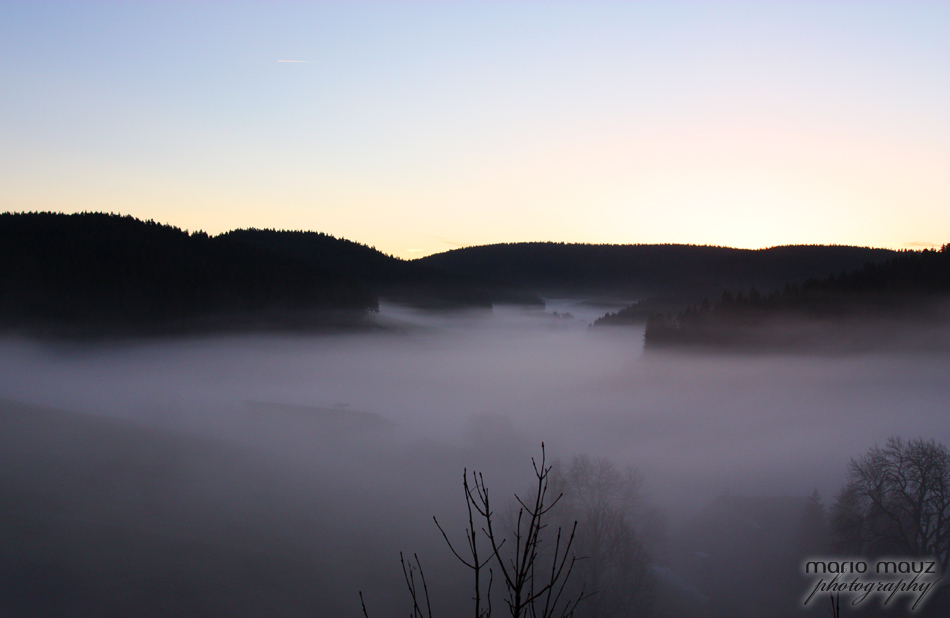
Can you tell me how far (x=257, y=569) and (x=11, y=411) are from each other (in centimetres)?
3211

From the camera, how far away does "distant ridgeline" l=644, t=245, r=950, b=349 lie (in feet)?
280

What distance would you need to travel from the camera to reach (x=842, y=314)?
9212 cm

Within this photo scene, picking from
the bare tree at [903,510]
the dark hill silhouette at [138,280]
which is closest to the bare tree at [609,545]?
the bare tree at [903,510]

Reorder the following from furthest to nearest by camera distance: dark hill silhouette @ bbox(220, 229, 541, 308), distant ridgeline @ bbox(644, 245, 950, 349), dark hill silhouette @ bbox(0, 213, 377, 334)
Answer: dark hill silhouette @ bbox(220, 229, 541, 308) < dark hill silhouette @ bbox(0, 213, 377, 334) < distant ridgeline @ bbox(644, 245, 950, 349)

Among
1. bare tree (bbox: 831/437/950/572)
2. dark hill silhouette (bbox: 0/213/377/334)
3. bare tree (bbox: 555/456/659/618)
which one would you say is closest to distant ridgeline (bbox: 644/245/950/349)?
bare tree (bbox: 555/456/659/618)

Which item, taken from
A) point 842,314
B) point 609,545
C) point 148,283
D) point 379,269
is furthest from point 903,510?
point 379,269

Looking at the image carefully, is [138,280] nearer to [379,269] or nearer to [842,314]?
[379,269]

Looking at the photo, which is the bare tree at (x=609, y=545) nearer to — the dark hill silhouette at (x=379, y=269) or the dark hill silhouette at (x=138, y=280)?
the dark hill silhouette at (x=138, y=280)

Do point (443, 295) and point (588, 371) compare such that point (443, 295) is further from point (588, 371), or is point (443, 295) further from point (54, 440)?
point (54, 440)

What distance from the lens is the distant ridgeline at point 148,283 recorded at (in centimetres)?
9781

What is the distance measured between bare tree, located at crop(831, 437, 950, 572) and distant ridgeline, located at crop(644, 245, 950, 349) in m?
60.8

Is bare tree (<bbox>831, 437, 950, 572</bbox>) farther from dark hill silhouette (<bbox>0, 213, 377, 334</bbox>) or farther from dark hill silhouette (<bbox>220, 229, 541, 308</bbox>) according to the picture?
dark hill silhouette (<bbox>220, 229, 541, 308</bbox>)

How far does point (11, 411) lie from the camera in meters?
46.2

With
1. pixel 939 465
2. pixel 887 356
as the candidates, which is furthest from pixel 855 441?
pixel 939 465
